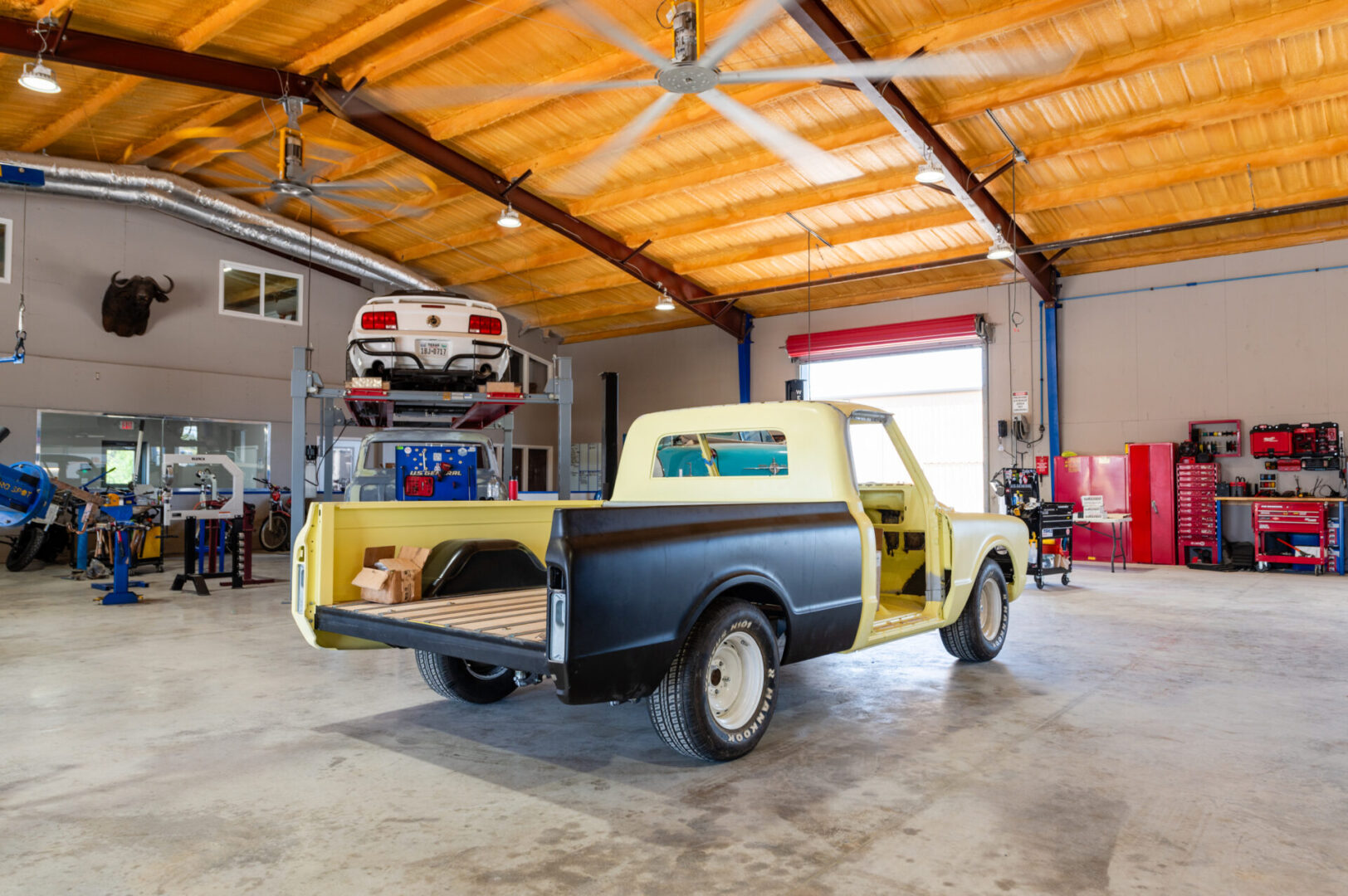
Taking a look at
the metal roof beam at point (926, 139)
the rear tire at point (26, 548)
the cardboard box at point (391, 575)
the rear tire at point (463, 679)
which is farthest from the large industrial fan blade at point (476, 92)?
the rear tire at point (26, 548)

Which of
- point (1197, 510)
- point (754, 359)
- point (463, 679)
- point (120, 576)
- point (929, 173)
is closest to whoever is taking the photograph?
point (463, 679)

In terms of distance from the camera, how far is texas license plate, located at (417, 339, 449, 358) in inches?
285

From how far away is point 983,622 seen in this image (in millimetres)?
5309

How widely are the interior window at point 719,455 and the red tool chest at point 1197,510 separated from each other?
9601 mm

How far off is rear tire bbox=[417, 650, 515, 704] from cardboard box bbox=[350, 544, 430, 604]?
0.57 meters

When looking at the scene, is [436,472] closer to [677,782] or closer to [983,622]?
[983,622]

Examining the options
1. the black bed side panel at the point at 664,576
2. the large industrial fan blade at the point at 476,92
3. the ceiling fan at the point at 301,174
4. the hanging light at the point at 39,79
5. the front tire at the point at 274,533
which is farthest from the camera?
the front tire at the point at 274,533

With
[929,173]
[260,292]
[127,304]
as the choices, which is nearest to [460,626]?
[929,173]

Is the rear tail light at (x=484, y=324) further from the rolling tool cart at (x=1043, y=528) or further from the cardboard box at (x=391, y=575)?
the rolling tool cart at (x=1043, y=528)

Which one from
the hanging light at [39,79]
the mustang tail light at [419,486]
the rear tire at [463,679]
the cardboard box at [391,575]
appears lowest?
the rear tire at [463,679]

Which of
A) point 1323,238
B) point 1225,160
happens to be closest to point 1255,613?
point 1225,160

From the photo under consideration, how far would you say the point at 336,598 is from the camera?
358 centimetres

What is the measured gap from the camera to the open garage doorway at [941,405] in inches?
580

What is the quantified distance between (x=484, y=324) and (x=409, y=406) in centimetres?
122
